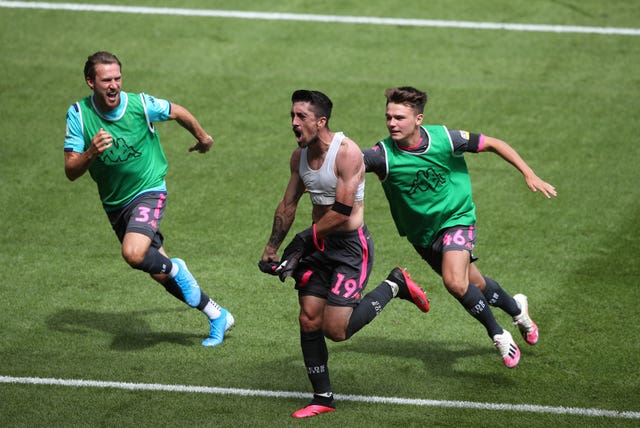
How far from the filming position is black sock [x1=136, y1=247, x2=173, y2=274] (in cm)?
1073

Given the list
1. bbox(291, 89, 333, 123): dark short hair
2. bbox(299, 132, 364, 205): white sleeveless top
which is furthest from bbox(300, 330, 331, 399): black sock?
bbox(291, 89, 333, 123): dark short hair

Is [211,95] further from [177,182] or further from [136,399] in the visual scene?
[136,399]

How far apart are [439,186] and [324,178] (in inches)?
56.7

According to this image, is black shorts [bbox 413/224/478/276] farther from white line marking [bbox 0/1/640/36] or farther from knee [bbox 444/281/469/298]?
white line marking [bbox 0/1/640/36]

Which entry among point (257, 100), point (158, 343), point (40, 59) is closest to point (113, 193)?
point (158, 343)

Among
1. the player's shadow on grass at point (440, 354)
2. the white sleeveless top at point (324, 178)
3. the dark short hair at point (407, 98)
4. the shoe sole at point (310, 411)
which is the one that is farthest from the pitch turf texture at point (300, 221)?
the dark short hair at point (407, 98)

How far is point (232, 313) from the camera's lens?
1176cm

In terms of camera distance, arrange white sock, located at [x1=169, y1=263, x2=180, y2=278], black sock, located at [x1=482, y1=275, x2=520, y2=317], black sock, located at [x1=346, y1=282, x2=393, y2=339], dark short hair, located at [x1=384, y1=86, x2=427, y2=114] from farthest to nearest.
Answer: white sock, located at [x1=169, y1=263, x2=180, y2=278], black sock, located at [x1=482, y1=275, x2=520, y2=317], dark short hair, located at [x1=384, y1=86, x2=427, y2=114], black sock, located at [x1=346, y1=282, x2=393, y2=339]

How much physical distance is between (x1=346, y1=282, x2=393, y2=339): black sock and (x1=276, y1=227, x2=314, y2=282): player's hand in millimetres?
676

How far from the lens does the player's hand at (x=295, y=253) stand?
9.39 metres

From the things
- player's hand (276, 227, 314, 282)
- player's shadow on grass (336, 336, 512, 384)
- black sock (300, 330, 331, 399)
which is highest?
player's hand (276, 227, 314, 282)

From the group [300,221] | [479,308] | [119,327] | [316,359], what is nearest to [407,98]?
[479,308]

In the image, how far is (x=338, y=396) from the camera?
392 inches

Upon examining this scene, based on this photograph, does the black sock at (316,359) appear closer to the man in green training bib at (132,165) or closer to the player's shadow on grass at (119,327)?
the man in green training bib at (132,165)
